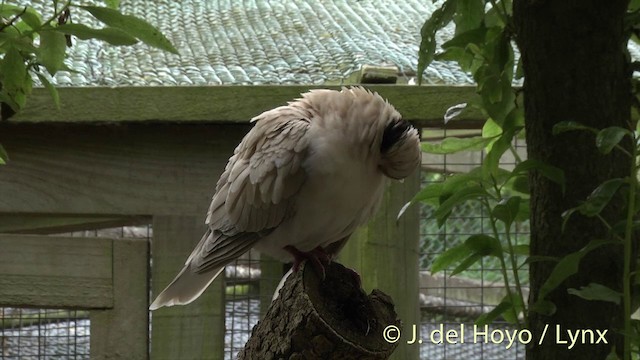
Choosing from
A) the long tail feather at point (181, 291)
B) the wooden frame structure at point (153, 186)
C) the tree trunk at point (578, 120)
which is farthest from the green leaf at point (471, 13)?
the long tail feather at point (181, 291)

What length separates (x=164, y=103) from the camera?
2.35 metres

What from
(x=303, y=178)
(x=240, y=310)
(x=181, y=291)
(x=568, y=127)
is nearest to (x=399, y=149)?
(x=303, y=178)

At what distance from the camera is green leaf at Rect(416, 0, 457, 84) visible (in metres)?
1.68

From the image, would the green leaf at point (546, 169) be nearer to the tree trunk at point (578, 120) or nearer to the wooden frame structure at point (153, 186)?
the tree trunk at point (578, 120)

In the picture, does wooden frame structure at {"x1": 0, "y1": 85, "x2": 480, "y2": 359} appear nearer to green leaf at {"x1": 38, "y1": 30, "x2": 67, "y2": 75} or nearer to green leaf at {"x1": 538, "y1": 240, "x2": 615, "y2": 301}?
green leaf at {"x1": 38, "y1": 30, "x2": 67, "y2": 75}

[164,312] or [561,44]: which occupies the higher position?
[561,44]

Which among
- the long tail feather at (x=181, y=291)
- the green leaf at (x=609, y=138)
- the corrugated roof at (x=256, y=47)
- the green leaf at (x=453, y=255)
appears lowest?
the long tail feather at (x=181, y=291)

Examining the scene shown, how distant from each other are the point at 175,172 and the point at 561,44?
1157 mm

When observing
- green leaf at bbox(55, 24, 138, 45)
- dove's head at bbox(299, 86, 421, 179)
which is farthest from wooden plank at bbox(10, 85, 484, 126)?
green leaf at bbox(55, 24, 138, 45)

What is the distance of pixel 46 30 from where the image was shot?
1622mm

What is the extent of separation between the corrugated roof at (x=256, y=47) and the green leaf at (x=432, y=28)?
78cm

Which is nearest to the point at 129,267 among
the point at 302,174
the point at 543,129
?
the point at 302,174

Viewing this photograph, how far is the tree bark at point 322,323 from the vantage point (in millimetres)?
1702

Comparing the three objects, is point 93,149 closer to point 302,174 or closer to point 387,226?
point 302,174
